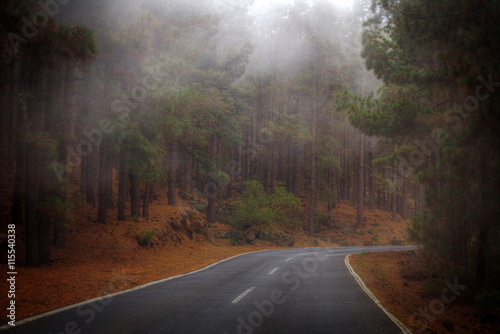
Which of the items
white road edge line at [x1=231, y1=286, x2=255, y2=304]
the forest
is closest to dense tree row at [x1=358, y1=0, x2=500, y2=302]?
the forest

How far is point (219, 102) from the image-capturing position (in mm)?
26250

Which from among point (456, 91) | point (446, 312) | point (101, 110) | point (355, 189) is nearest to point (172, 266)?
point (101, 110)

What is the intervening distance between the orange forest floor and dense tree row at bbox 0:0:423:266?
106 centimetres

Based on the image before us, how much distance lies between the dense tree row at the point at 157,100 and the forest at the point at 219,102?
92 mm

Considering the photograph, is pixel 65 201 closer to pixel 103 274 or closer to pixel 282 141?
pixel 103 274

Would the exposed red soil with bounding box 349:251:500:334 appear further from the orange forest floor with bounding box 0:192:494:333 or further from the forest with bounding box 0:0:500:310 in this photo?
the forest with bounding box 0:0:500:310

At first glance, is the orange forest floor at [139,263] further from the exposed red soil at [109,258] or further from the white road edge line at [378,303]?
the white road edge line at [378,303]

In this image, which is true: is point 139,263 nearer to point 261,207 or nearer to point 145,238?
point 145,238

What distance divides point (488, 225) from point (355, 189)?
136 feet

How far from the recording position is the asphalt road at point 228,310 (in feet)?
21.2

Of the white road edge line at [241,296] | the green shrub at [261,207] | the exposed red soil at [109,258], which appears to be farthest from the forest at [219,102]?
the white road edge line at [241,296]

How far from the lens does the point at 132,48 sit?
18375 millimetres

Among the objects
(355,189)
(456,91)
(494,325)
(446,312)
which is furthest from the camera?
(355,189)

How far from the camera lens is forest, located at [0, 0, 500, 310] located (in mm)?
10586
